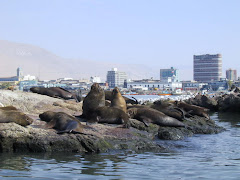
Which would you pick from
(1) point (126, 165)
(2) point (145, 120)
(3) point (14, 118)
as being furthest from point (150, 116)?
(1) point (126, 165)

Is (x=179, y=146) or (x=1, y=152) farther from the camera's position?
(x=179, y=146)

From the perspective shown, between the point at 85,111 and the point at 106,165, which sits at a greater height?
the point at 85,111

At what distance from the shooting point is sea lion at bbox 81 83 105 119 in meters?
11.5

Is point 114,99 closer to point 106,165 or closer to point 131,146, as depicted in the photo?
point 131,146

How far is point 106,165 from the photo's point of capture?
7.87m

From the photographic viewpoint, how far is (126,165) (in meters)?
7.89

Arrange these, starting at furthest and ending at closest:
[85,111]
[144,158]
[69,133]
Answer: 1. [85,111]
2. [69,133]
3. [144,158]

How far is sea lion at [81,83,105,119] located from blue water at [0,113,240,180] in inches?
98.0

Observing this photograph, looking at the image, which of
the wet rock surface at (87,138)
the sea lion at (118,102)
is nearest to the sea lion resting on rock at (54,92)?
the sea lion at (118,102)

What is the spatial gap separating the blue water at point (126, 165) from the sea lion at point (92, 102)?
8.16 feet

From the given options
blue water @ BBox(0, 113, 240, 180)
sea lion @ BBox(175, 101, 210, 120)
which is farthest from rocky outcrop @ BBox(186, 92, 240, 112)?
blue water @ BBox(0, 113, 240, 180)

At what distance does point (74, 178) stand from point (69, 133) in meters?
2.67

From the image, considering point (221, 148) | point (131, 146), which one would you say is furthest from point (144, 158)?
point (221, 148)

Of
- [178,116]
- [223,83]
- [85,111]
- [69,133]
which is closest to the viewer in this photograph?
[69,133]
